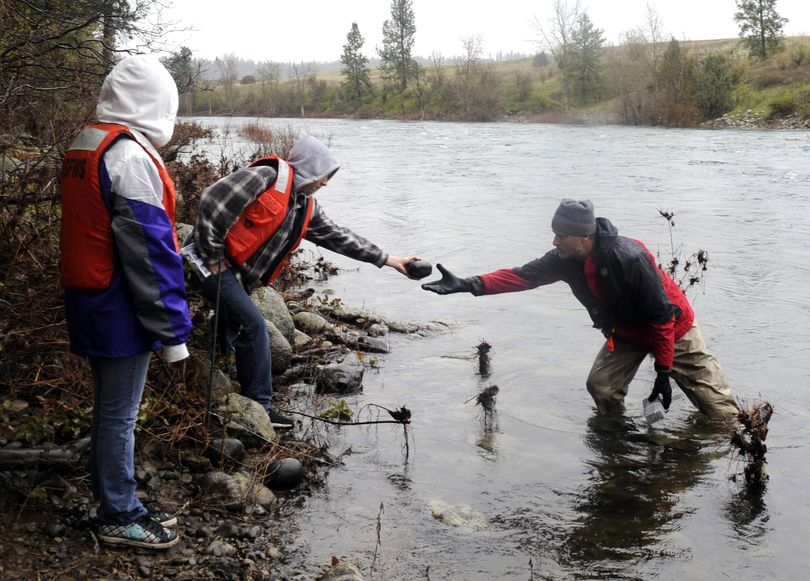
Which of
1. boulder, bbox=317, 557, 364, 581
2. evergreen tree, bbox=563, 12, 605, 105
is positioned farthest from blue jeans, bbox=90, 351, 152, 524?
evergreen tree, bbox=563, 12, 605, 105

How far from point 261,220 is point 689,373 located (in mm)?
3328

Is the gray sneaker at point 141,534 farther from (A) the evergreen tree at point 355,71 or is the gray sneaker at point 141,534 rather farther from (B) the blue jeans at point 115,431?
(A) the evergreen tree at point 355,71

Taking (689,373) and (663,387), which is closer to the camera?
(663,387)

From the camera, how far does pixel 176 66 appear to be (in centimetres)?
1128

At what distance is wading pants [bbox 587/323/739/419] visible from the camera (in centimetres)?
604

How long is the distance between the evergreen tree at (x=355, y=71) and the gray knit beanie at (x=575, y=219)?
70.1 metres

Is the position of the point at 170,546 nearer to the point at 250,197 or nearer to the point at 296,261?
the point at 250,197

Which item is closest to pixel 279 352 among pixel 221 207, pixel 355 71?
pixel 221 207

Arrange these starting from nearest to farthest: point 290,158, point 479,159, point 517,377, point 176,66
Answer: point 290,158, point 517,377, point 176,66, point 479,159

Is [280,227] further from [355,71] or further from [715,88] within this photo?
[355,71]

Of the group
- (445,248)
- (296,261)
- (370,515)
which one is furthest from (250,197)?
(445,248)

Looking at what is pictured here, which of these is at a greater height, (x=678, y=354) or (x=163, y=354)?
(x=163, y=354)

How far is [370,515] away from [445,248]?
32.1 feet

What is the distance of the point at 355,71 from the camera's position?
7962 centimetres
